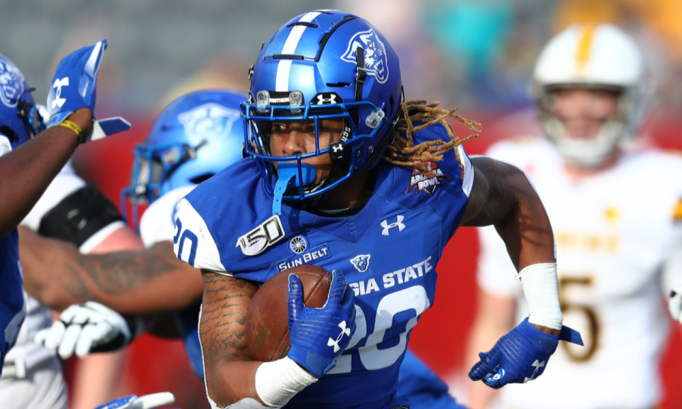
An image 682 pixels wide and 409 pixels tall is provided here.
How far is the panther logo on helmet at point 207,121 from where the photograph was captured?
301 cm

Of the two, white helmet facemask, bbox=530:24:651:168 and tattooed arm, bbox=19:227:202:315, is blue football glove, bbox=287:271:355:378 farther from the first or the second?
white helmet facemask, bbox=530:24:651:168

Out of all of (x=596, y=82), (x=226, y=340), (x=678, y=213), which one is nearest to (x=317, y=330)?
(x=226, y=340)

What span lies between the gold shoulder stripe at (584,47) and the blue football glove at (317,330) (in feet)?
7.50

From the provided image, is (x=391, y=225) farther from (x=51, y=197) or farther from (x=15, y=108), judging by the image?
(x=51, y=197)

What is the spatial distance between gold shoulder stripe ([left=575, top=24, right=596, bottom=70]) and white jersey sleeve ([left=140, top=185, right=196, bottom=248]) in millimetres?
1830

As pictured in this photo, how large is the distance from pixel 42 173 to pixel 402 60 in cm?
454

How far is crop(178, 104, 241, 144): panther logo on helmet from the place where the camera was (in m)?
3.01

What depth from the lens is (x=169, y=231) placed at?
8.96ft

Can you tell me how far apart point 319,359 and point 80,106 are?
3.14ft

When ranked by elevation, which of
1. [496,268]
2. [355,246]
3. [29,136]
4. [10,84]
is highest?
[10,84]

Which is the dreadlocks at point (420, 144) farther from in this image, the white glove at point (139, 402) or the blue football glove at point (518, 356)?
the white glove at point (139, 402)

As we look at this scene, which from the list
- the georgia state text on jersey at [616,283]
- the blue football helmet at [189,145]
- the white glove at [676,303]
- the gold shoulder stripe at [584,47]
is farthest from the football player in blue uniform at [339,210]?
the gold shoulder stripe at [584,47]

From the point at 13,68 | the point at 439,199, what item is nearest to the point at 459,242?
the point at 439,199

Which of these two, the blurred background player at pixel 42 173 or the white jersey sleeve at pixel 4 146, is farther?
the white jersey sleeve at pixel 4 146
